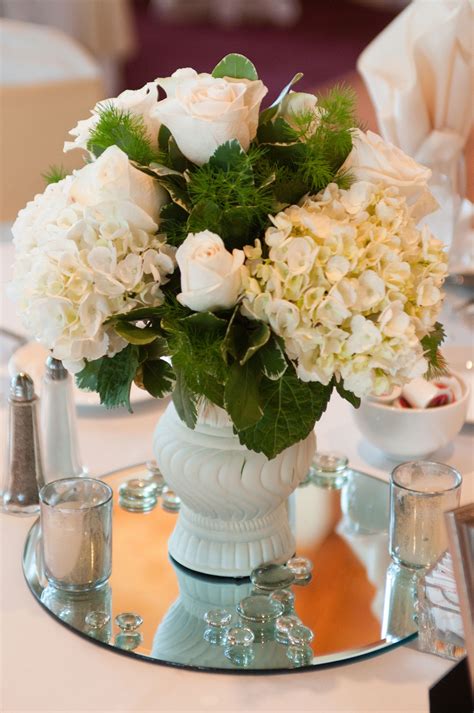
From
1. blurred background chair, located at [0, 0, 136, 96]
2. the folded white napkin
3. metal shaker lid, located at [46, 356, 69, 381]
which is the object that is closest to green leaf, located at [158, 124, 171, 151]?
metal shaker lid, located at [46, 356, 69, 381]

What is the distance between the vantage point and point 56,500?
86cm

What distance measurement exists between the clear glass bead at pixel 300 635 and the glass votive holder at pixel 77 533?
17cm

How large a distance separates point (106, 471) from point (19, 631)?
0.96 ft

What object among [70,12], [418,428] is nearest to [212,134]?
[418,428]

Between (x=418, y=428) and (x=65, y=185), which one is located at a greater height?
(x=65, y=185)

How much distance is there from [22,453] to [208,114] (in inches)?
16.5

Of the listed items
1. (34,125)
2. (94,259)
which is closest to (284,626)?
(94,259)

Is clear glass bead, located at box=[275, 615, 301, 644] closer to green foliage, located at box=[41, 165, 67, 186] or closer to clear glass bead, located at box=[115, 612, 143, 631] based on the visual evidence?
clear glass bead, located at box=[115, 612, 143, 631]

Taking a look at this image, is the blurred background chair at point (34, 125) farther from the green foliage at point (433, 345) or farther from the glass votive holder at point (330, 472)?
the green foliage at point (433, 345)

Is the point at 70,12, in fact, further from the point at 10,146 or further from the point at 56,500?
the point at 56,500

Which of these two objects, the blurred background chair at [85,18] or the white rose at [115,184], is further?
the blurred background chair at [85,18]

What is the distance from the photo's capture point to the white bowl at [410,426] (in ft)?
3.44

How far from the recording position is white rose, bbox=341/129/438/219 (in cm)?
77

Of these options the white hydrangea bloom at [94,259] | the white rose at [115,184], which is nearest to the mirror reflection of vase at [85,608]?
the white hydrangea bloom at [94,259]
